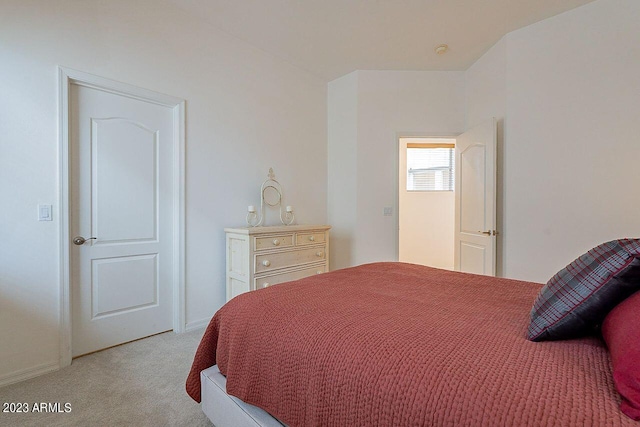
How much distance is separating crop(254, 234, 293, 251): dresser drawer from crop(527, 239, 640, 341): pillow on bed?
2125 millimetres

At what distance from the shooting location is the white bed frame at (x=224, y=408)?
116cm

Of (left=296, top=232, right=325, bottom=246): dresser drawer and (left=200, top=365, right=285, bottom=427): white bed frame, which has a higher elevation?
(left=296, top=232, right=325, bottom=246): dresser drawer

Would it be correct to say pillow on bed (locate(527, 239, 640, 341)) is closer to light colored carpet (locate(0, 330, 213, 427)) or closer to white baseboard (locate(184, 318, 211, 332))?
light colored carpet (locate(0, 330, 213, 427))

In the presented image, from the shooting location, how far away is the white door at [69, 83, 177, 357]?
7.37 ft

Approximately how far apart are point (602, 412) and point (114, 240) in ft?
9.30

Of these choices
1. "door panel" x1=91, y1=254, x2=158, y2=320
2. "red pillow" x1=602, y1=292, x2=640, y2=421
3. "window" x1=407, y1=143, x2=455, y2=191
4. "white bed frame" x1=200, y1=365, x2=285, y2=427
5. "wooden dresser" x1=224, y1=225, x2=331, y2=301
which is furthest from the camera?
"window" x1=407, y1=143, x2=455, y2=191

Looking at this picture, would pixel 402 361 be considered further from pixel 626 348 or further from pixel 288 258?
pixel 288 258

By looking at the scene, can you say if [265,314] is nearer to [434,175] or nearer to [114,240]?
[114,240]

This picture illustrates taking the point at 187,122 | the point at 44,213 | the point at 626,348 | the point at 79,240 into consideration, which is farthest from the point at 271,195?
the point at 626,348

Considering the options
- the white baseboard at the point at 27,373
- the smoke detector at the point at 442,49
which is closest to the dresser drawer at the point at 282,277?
the white baseboard at the point at 27,373

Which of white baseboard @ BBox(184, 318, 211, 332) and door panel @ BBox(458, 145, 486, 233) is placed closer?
white baseboard @ BBox(184, 318, 211, 332)

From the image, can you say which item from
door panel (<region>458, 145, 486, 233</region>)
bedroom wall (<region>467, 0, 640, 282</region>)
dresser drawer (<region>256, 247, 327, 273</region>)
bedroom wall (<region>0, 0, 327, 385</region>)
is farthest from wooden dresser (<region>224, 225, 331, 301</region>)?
bedroom wall (<region>467, 0, 640, 282</region>)

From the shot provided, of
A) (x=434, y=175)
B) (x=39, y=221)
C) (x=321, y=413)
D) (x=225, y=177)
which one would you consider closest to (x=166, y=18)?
(x=225, y=177)

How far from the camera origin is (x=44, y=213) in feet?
6.71
